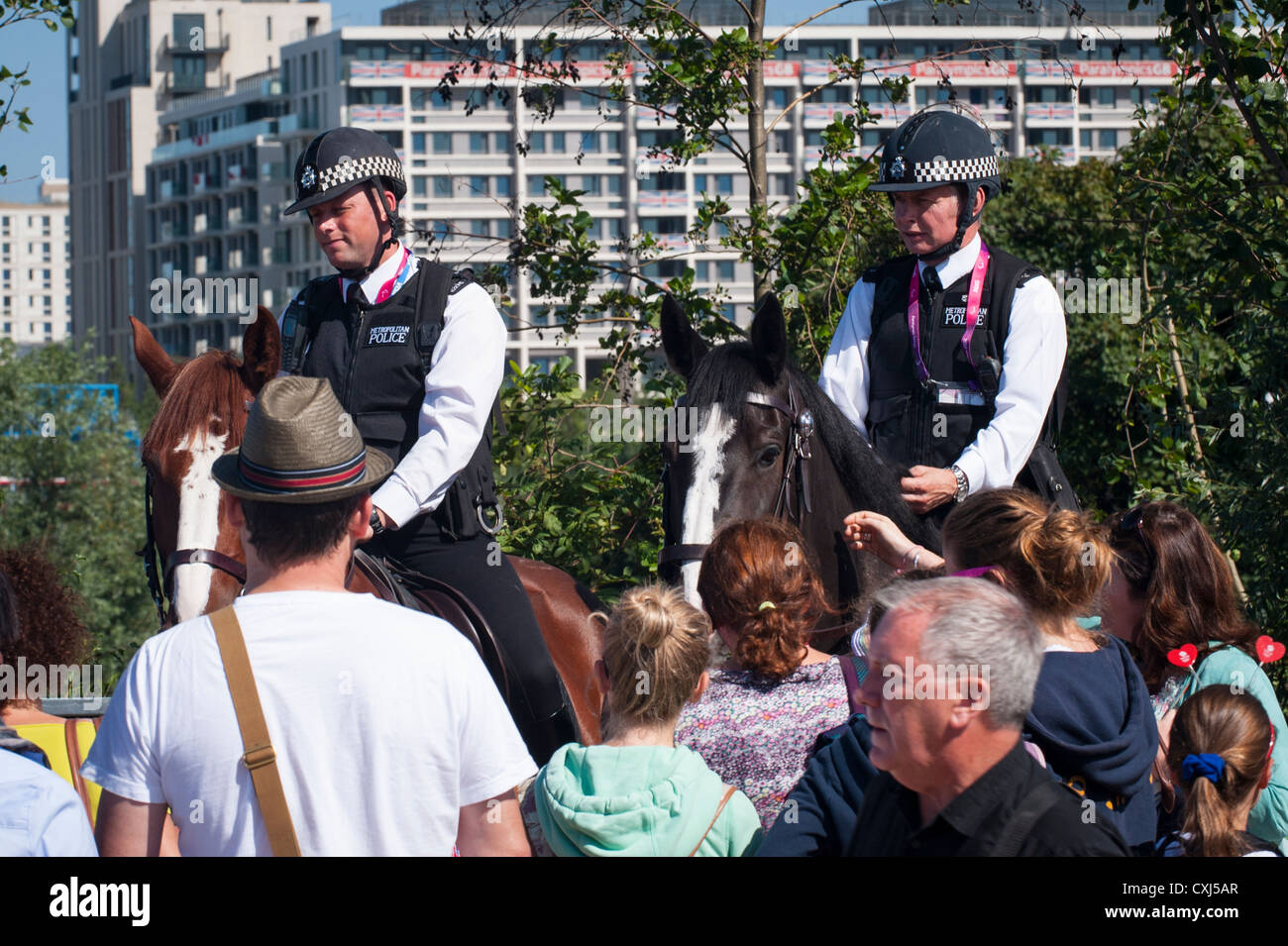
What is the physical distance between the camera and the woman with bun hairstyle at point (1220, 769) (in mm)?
3428

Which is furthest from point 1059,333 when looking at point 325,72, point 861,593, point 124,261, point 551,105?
point 124,261

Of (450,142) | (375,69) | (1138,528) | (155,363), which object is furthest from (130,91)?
(1138,528)

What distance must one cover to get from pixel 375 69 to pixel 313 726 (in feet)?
362

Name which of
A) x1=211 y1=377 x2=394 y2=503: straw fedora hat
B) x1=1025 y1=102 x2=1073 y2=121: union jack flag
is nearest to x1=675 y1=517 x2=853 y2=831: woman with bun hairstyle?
x1=211 y1=377 x2=394 y2=503: straw fedora hat

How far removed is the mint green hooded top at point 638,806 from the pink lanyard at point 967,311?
8.06ft

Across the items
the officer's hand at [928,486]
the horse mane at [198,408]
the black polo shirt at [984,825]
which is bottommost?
the black polo shirt at [984,825]

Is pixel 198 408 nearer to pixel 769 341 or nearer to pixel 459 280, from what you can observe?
pixel 459 280

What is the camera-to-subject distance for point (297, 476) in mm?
3021

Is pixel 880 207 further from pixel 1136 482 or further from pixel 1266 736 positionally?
pixel 1266 736

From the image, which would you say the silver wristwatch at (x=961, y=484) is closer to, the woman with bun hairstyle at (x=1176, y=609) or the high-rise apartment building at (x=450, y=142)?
the woman with bun hairstyle at (x=1176, y=609)

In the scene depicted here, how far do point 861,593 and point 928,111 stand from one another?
185 centimetres

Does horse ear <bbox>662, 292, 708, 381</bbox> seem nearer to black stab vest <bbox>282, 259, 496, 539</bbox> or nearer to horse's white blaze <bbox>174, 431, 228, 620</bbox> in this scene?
black stab vest <bbox>282, 259, 496, 539</bbox>

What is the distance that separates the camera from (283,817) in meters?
2.76

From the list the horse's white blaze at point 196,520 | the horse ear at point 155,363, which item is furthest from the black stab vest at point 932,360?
the horse ear at point 155,363
